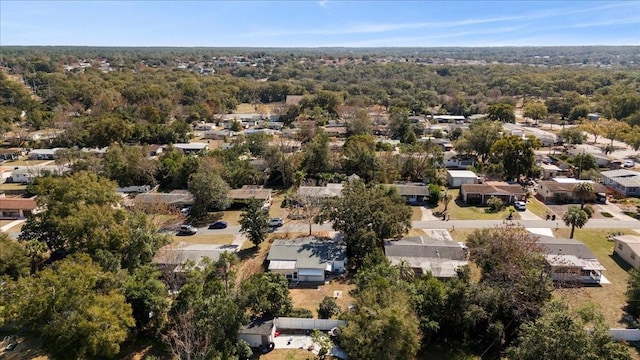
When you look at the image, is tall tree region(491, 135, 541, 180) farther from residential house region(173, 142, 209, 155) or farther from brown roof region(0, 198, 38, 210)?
brown roof region(0, 198, 38, 210)

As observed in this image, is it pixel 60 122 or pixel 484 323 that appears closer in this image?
pixel 484 323

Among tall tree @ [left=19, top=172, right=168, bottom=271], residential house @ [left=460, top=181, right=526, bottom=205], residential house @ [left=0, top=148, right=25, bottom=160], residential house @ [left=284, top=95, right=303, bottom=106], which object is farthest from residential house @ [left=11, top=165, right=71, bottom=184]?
residential house @ [left=284, top=95, right=303, bottom=106]

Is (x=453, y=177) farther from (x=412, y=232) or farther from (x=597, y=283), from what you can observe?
(x=597, y=283)

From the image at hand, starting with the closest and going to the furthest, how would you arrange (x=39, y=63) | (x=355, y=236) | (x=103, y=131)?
(x=355, y=236), (x=103, y=131), (x=39, y=63)

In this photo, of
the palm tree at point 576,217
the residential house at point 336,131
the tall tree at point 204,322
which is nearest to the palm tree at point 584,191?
the palm tree at point 576,217

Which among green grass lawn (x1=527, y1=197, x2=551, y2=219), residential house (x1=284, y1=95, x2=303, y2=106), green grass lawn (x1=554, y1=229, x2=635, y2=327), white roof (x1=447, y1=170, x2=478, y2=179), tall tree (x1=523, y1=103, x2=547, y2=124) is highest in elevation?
residential house (x1=284, y1=95, x2=303, y2=106)

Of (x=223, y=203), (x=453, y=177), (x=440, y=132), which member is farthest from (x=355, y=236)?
(x=440, y=132)

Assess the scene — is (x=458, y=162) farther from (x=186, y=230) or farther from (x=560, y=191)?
(x=186, y=230)
